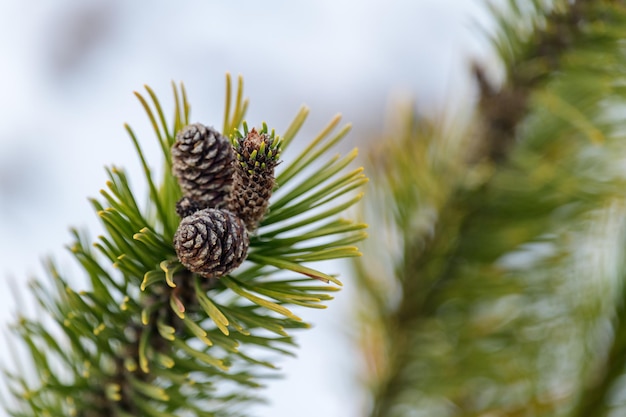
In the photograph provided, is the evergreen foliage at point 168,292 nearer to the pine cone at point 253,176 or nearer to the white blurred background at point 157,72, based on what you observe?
the pine cone at point 253,176

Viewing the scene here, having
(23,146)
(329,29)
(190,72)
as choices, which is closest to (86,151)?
(23,146)

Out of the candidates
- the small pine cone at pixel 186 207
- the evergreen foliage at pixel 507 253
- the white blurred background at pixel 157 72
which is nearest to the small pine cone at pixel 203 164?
the small pine cone at pixel 186 207

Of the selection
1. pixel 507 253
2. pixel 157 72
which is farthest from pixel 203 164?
pixel 157 72

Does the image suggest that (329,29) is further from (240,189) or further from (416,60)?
(240,189)

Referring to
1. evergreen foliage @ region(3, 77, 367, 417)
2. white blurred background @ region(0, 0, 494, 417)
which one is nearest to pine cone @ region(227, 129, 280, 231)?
evergreen foliage @ region(3, 77, 367, 417)

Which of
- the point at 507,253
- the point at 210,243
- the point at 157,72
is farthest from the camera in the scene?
the point at 157,72

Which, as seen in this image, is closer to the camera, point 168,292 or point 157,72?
point 168,292

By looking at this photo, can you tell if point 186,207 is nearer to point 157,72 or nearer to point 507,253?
point 507,253
